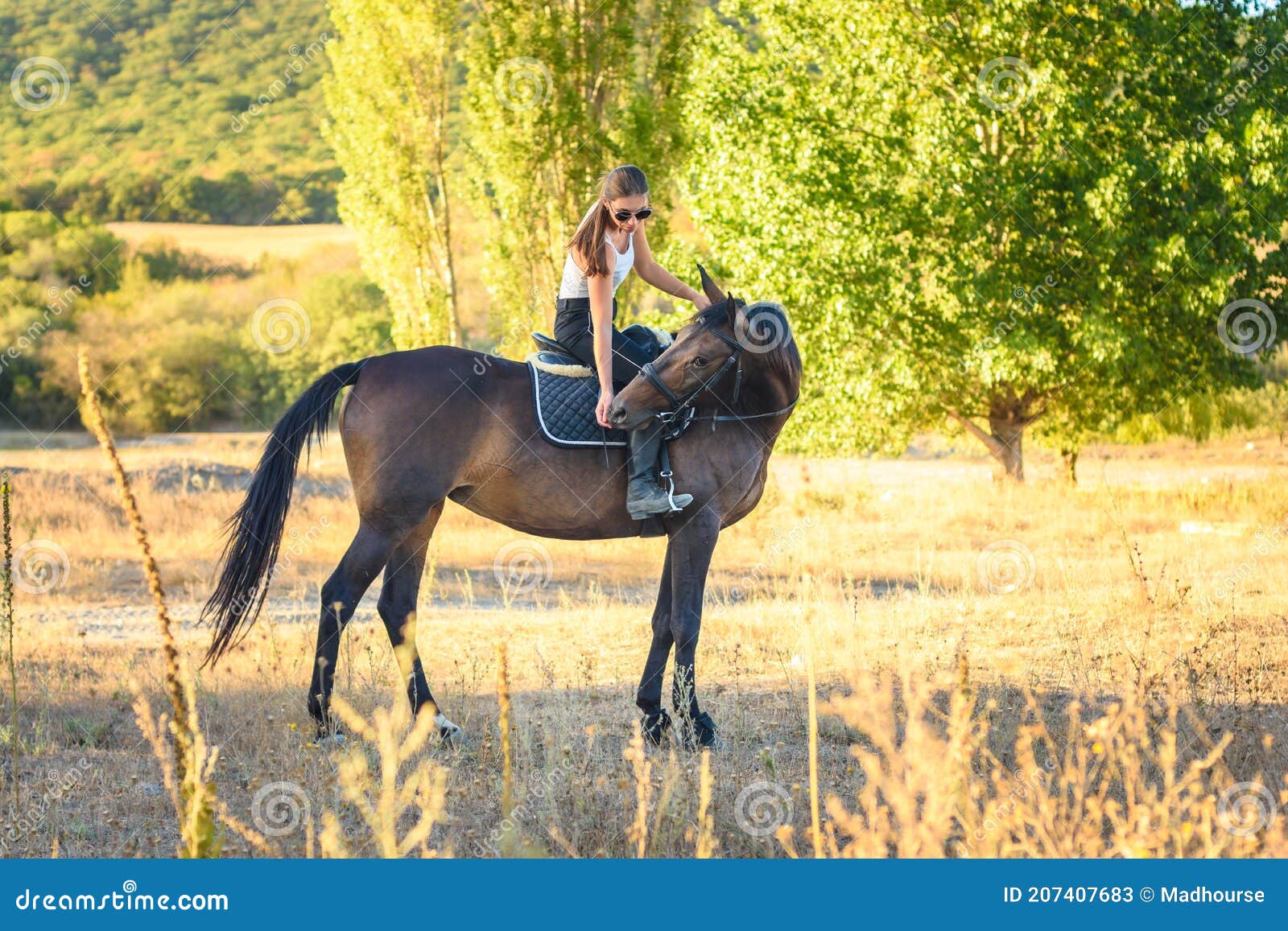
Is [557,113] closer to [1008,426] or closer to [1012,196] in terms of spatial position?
[1012,196]

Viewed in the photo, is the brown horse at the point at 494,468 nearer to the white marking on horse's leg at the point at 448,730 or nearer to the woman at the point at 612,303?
the white marking on horse's leg at the point at 448,730

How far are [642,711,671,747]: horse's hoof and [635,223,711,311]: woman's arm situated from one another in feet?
6.85

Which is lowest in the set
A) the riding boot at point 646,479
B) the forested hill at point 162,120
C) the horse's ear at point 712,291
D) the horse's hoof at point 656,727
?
the horse's hoof at point 656,727

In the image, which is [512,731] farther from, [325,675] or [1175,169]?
[1175,169]

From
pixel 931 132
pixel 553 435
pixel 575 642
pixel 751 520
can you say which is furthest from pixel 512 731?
pixel 931 132

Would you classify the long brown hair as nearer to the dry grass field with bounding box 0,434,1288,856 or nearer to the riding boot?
the riding boot

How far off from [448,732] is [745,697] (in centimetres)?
182

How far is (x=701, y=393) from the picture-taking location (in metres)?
6.00

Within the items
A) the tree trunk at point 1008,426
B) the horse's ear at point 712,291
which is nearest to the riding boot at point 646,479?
the horse's ear at point 712,291

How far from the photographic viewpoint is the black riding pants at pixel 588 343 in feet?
20.0

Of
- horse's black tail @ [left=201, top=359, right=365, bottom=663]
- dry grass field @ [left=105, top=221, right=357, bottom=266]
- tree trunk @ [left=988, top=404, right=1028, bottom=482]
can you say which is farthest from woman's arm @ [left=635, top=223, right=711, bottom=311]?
dry grass field @ [left=105, top=221, right=357, bottom=266]

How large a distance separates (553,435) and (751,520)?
998cm

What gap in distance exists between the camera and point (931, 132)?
50.2 feet

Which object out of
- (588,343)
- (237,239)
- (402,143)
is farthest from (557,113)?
(237,239)
